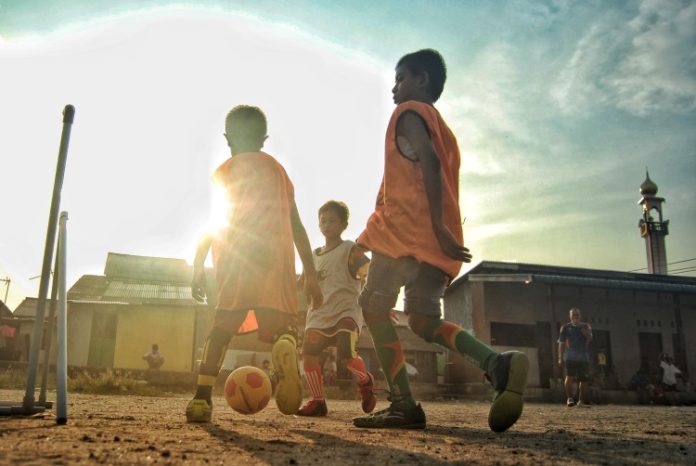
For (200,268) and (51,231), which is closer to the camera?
(51,231)

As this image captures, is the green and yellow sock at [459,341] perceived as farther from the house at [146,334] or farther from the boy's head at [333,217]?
the house at [146,334]

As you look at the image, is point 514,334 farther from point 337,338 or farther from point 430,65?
point 430,65

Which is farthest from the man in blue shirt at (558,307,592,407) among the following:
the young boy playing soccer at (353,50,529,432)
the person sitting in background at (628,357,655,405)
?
the young boy playing soccer at (353,50,529,432)

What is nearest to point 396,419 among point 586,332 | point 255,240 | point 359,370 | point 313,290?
point 313,290

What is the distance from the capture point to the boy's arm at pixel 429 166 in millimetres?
2910

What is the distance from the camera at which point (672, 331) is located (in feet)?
66.9

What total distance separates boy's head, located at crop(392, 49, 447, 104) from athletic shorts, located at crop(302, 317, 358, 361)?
1.97 metres

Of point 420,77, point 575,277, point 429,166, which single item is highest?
point 575,277

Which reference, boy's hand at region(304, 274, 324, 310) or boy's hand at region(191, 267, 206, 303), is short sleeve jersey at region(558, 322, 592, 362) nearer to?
boy's hand at region(304, 274, 324, 310)

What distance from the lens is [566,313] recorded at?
62.0ft

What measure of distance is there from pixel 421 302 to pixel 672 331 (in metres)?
20.9

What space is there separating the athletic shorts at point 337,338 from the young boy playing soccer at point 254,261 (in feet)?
3.17

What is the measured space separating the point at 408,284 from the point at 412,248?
193mm

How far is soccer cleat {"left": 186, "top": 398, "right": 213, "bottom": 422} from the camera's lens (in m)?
2.90
